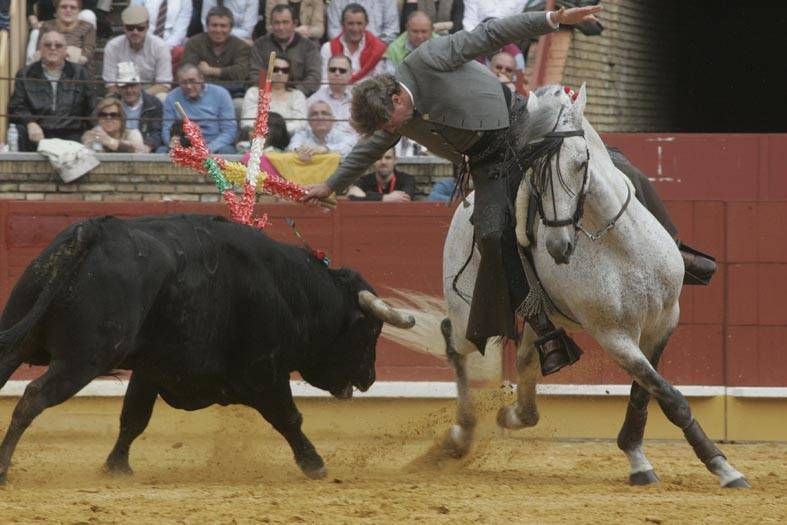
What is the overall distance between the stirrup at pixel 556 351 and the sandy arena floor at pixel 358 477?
1.75 feet

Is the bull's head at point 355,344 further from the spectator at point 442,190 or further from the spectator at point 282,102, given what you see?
the spectator at point 282,102

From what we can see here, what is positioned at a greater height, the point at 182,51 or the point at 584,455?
the point at 182,51

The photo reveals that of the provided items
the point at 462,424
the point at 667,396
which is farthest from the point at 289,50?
the point at 667,396

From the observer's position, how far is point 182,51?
11.7 metres

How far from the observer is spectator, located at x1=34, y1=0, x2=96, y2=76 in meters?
11.7

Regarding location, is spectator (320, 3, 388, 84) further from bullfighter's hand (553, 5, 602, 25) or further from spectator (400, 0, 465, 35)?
bullfighter's hand (553, 5, 602, 25)

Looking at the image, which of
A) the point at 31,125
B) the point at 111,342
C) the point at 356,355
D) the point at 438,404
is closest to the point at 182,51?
the point at 31,125

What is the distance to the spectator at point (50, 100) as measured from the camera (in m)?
11.1

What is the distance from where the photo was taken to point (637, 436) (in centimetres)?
721

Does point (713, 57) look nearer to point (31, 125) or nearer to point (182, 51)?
point (182, 51)

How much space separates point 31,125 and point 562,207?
222 inches

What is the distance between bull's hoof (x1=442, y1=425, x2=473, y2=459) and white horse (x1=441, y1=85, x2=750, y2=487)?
1.00 metres

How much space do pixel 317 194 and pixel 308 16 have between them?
14.8ft

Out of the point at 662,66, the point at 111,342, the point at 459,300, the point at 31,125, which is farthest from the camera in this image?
the point at 662,66
